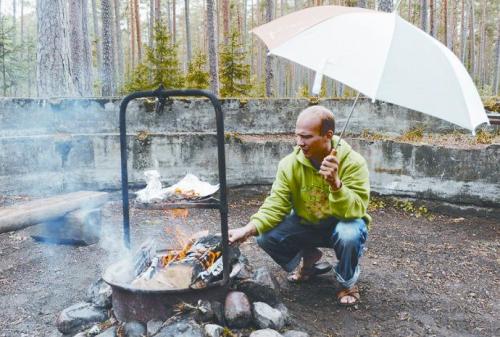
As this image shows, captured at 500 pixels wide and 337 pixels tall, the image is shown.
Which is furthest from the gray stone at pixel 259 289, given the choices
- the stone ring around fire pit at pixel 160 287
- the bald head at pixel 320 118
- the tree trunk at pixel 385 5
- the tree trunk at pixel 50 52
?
the tree trunk at pixel 385 5

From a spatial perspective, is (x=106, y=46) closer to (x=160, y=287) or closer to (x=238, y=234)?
(x=238, y=234)

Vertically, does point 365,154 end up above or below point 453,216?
above

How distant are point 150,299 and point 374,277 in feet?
7.59

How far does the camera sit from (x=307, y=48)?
10.3ft

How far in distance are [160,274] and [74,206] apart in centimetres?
188

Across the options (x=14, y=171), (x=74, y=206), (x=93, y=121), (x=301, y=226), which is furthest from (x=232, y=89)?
(x=301, y=226)

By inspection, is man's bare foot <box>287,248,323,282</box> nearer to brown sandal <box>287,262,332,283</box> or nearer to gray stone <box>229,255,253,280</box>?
brown sandal <box>287,262,332,283</box>

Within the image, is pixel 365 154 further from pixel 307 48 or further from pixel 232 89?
pixel 232 89

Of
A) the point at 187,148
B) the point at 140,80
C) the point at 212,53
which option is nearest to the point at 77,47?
the point at 140,80

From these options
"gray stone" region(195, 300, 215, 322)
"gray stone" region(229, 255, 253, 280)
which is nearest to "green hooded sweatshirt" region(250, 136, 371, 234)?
"gray stone" region(229, 255, 253, 280)

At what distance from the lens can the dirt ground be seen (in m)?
3.46

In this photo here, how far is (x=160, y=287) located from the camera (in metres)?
3.06

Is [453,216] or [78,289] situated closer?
[78,289]

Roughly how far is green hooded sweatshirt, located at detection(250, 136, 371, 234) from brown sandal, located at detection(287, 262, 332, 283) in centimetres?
64
